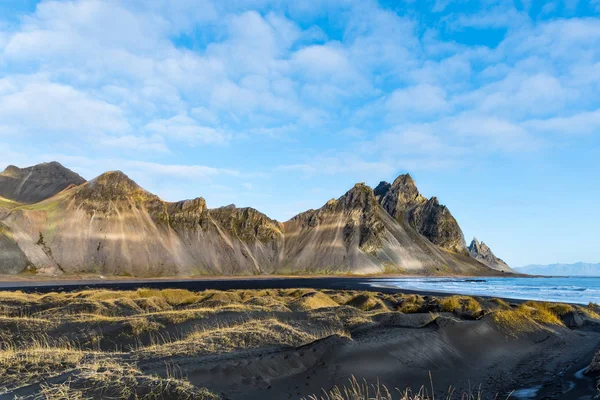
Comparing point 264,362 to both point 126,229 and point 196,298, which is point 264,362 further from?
point 126,229

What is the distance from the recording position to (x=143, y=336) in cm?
2019

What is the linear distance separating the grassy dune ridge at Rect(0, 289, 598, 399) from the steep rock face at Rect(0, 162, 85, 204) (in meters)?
161

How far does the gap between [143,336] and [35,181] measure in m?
195

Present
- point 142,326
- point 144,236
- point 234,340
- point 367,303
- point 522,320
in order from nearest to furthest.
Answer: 1. point 234,340
2. point 142,326
3. point 522,320
4. point 367,303
5. point 144,236

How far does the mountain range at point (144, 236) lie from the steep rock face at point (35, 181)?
0.40 metres

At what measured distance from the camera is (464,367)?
16516 millimetres

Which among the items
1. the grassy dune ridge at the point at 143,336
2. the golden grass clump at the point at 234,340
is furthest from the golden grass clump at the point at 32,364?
the golden grass clump at the point at 234,340

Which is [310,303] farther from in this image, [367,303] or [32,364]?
[32,364]

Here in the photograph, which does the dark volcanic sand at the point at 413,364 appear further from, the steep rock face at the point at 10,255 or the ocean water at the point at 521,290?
the steep rock face at the point at 10,255

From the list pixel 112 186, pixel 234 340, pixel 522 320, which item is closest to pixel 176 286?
pixel 112 186

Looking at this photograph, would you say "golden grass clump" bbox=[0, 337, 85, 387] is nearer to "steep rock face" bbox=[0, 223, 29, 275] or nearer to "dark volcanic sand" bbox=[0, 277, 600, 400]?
"dark volcanic sand" bbox=[0, 277, 600, 400]

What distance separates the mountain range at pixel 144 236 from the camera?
113 metres

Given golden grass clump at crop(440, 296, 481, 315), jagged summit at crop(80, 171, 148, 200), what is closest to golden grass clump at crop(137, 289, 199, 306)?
golden grass clump at crop(440, 296, 481, 315)

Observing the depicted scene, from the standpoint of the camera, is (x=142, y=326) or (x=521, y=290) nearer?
(x=142, y=326)
